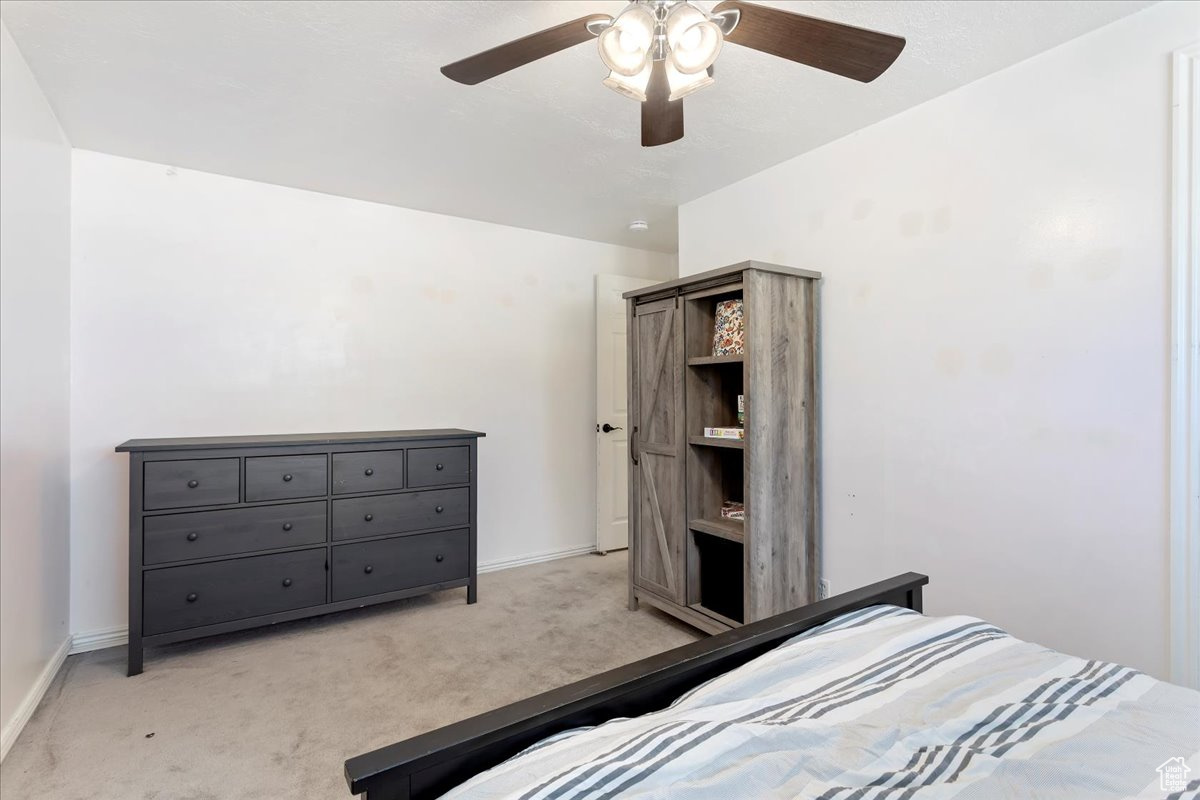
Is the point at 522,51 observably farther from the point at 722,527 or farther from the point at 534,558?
the point at 534,558

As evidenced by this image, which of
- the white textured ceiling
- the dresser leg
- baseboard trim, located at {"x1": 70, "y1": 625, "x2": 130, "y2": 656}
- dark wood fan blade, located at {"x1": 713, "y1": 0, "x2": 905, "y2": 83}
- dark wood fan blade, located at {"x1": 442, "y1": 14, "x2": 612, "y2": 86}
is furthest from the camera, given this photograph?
baseboard trim, located at {"x1": 70, "y1": 625, "x2": 130, "y2": 656}

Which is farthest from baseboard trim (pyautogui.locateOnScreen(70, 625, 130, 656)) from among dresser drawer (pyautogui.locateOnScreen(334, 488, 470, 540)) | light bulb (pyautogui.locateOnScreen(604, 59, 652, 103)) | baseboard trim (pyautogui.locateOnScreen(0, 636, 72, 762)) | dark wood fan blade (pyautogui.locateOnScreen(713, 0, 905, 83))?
dark wood fan blade (pyautogui.locateOnScreen(713, 0, 905, 83))

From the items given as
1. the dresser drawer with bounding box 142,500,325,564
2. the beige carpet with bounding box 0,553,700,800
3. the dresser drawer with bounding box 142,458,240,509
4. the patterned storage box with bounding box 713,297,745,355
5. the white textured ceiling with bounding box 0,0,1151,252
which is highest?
the white textured ceiling with bounding box 0,0,1151,252

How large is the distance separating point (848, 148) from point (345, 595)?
3344 mm

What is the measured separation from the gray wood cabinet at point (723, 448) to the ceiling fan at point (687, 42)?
1.07 m

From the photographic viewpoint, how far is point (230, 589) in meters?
2.72

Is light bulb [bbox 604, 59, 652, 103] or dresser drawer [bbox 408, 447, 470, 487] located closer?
light bulb [bbox 604, 59, 652, 103]

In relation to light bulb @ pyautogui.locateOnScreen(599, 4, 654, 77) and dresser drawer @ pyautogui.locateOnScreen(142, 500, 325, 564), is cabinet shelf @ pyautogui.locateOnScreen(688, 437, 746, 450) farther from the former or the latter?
dresser drawer @ pyautogui.locateOnScreen(142, 500, 325, 564)

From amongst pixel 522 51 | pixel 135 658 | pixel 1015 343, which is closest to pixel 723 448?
pixel 1015 343

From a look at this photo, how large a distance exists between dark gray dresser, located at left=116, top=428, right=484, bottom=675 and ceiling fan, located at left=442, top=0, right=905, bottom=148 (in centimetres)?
211

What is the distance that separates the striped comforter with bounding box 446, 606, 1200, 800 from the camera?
798 millimetres

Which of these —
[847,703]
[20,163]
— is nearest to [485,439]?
[20,163]

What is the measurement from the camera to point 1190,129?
1731 mm

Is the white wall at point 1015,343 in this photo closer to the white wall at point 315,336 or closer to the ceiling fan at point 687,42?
the ceiling fan at point 687,42
